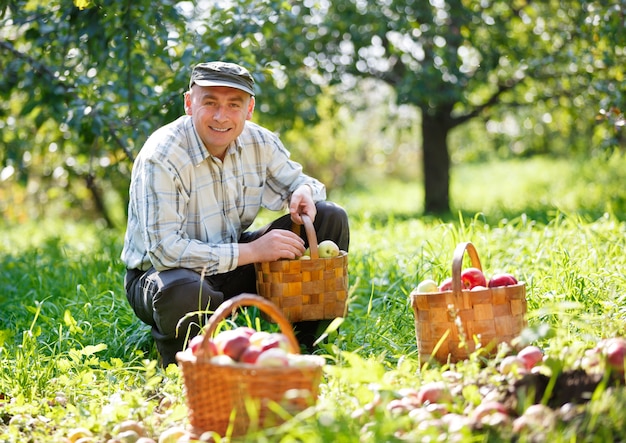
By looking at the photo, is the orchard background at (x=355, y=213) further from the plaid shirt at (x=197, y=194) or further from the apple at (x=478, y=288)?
the plaid shirt at (x=197, y=194)

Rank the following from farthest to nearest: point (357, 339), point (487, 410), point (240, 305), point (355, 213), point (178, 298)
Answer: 1. point (355, 213)
2. point (357, 339)
3. point (178, 298)
4. point (240, 305)
5. point (487, 410)

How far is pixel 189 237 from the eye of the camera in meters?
3.29

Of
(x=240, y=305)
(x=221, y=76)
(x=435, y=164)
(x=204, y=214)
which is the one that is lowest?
(x=240, y=305)

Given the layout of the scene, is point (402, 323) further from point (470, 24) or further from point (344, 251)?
point (470, 24)

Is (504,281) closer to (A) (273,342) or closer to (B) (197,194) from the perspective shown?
(A) (273,342)

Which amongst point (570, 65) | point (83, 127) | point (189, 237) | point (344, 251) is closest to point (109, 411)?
point (189, 237)

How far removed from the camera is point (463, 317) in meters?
2.72

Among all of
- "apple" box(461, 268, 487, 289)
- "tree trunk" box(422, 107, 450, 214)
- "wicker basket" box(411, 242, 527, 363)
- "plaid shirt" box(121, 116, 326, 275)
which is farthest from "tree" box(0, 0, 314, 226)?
"tree trunk" box(422, 107, 450, 214)

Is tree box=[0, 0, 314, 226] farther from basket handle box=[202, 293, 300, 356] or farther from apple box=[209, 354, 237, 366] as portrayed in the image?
apple box=[209, 354, 237, 366]

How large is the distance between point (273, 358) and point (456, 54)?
560cm

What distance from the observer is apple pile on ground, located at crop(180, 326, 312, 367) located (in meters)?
2.12

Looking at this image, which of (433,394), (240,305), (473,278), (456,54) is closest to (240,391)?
(240,305)

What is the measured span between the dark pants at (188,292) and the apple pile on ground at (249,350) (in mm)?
498

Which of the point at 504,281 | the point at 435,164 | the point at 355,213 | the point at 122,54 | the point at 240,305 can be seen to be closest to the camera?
the point at 240,305
